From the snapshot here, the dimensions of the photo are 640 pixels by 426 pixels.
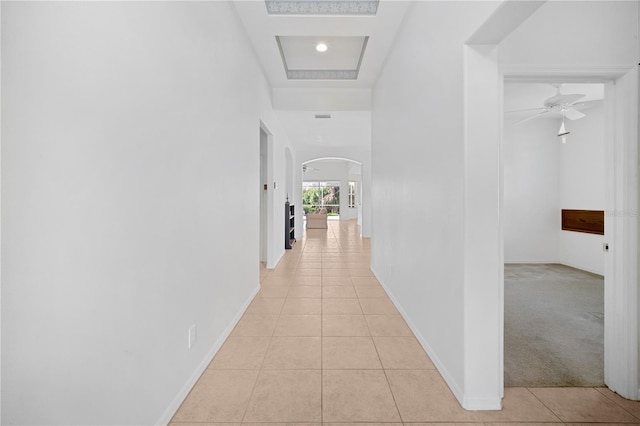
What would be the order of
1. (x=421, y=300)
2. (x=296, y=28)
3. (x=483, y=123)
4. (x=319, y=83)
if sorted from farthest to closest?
1. (x=319, y=83)
2. (x=296, y=28)
3. (x=421, y=300)
4. (x=483, y=123)

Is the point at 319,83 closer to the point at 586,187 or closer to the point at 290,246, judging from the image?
the point at 290,246

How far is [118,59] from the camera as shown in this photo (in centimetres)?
117

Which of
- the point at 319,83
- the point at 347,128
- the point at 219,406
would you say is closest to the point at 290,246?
the point at 347,128

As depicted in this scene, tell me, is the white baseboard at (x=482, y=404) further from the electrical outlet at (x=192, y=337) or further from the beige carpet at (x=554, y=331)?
the electrical outlet at (x=192, y=337)

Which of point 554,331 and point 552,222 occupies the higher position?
point 552,222

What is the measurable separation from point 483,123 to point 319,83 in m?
3.53

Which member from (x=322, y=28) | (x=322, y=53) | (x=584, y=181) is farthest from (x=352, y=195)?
(x=322, y=28)

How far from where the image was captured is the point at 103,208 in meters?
1.10

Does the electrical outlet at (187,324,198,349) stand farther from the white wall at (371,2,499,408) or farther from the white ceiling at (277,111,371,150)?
the white ceiling at (277,111,371,150)

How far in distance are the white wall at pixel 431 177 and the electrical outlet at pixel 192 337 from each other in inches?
67.1

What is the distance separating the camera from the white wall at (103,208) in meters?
0.84

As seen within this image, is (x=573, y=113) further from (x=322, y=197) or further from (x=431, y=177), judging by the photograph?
(x=322, y=197)

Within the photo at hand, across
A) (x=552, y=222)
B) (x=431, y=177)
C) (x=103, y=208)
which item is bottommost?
(x=552, y=222)

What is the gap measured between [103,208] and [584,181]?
22.7ft
